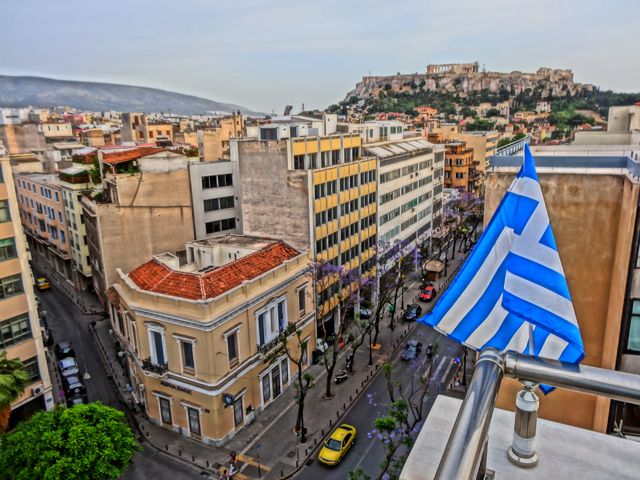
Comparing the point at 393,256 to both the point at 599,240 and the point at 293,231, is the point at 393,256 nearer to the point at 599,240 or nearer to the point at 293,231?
the point at 293,231

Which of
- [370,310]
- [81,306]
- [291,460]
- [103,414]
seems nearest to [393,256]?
[370,310]

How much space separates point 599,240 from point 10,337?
33.2 metres

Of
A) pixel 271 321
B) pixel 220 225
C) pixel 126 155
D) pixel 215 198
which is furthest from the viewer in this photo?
pixel 220 225

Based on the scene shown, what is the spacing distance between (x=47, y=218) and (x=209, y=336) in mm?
46868

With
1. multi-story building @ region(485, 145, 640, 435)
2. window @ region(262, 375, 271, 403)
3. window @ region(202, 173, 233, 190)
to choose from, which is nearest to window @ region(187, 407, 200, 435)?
window @ region(262, 375, 271, 403)

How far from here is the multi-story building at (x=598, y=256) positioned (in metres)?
13.2

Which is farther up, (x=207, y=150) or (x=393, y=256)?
(x=207, y=150)

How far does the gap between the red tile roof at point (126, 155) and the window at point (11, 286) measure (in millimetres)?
19379

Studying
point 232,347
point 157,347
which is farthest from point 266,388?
point 157,347

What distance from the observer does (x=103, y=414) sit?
81.4ft

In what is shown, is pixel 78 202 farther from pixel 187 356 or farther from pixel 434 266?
pixel 434 266

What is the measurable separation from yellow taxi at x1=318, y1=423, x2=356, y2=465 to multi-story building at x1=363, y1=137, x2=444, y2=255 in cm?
2719

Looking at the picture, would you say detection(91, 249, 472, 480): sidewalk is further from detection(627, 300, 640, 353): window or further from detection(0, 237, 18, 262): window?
detection(627, 300, 640, 353): window

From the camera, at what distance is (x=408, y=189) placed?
6303 centimetres
